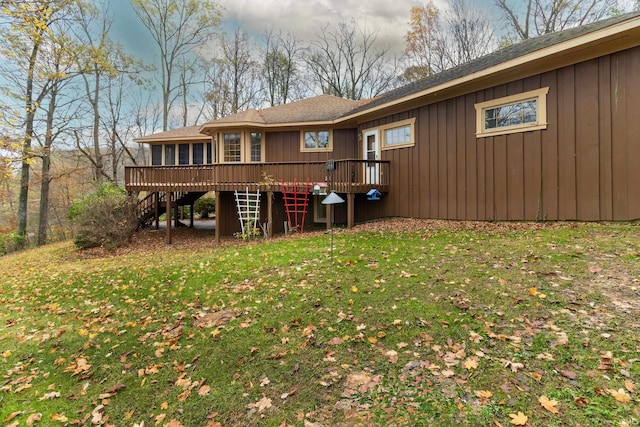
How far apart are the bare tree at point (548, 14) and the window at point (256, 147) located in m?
17.6

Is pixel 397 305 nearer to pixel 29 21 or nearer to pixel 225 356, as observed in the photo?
pixel 225 356

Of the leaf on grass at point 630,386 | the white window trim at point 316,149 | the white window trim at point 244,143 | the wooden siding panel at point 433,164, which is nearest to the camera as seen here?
the leaf on grass at point 630,386

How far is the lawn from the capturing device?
2520 mm

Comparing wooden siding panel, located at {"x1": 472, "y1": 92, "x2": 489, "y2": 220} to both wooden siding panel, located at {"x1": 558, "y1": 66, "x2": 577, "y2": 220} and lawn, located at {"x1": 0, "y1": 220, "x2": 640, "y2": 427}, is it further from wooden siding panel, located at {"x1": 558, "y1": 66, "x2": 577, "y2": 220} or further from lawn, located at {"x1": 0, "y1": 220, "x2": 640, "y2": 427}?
lawn, located at {"x1": 0, "y1": 220, "x2": 640, "y2": 427}

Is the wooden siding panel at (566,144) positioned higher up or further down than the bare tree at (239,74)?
further down

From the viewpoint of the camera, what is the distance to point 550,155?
7527 mm

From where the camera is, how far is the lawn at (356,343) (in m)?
2.52

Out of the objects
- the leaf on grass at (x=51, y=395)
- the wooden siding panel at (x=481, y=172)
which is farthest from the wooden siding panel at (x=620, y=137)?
the leaf on grass at (x=51, y=395)

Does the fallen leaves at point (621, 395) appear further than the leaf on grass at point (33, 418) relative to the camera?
No

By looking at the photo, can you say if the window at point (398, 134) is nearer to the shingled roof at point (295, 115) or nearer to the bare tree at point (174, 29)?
the shingled roof at point (295, 115)

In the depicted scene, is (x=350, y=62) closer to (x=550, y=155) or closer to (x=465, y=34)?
(x=465, y=34)

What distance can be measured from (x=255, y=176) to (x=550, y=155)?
354 inches

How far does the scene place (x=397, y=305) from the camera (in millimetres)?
4043

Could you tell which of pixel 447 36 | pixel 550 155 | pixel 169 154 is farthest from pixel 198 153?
pixel 447 36
